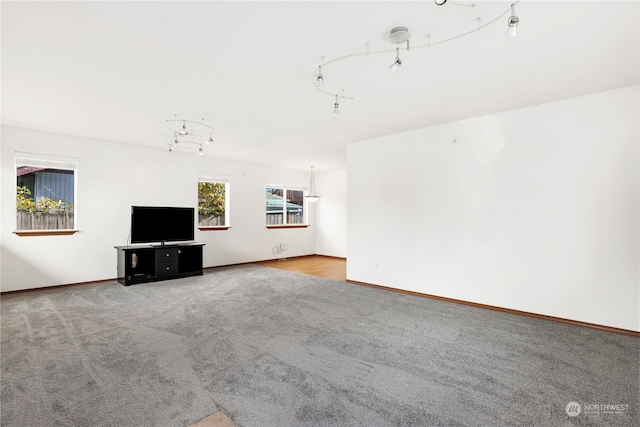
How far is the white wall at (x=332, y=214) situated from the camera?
8344mm

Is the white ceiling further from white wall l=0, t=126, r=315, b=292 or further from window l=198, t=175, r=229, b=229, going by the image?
window l=198, t=175, r=229, b=229

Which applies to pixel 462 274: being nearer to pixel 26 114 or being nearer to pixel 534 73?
pixel 534 73

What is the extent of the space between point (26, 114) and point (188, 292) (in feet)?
10.4

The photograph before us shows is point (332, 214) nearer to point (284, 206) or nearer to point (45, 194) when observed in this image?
point (284, 206)

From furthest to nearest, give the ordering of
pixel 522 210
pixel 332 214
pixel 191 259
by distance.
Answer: pixel 332 214 < pixel 191 259 < pixel 522 210

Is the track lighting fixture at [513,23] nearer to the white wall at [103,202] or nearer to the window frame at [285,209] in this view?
the white wall at [103,202]

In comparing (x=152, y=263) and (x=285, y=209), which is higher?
(x=285, y=209)

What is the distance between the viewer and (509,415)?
71.5 inches

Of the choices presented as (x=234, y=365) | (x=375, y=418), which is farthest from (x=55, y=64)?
(x=375, y=418)

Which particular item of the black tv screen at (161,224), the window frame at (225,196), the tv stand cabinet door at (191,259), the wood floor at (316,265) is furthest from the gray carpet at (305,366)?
the window frame at (225,196)

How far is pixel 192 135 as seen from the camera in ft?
16.1

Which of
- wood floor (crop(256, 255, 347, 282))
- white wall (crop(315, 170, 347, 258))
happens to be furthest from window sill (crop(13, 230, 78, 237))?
white wall (crop(315, 170, 347, 258))

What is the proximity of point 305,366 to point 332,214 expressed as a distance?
20.8 ft

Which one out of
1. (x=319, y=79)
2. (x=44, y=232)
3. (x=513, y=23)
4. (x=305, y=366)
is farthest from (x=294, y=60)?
(x=44, y=232)
